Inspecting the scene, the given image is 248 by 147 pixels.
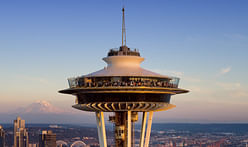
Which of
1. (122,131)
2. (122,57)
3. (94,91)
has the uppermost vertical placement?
(122,57)

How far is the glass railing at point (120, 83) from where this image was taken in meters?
57.1

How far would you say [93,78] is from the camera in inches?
2293

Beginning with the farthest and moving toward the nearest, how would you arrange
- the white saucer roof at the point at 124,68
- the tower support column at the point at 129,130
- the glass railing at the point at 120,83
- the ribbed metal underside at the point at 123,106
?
the tower support column at the point at 129,130 → the white saucer roof at the point at 124,68 → the ribbed metal underside at the point at 123,106 → the glass railing at the point at 120,83

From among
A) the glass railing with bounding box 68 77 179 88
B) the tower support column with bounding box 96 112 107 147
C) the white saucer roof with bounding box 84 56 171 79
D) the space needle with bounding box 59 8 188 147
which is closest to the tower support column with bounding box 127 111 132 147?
the space needle with bounding box 59 8 188 147

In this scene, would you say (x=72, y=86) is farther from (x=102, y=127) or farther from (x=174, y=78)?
(x=174, y=78)

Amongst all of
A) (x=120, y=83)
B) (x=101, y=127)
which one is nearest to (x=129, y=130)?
(x=101, y=127)

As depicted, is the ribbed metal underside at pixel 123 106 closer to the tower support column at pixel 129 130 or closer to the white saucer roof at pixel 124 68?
the tower support column at pixel 129 130

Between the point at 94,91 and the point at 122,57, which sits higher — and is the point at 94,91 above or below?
below

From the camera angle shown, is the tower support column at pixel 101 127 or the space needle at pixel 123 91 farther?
the tower support column at pixel 101 127

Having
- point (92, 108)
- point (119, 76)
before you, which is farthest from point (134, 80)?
point (92, 108)

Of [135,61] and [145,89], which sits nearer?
[145,89]

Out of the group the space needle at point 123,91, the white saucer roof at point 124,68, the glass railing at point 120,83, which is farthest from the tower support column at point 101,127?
the white saucer roof at point 124,68

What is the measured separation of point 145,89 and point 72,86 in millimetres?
8097

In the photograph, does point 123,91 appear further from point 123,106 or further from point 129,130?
point 129,130
